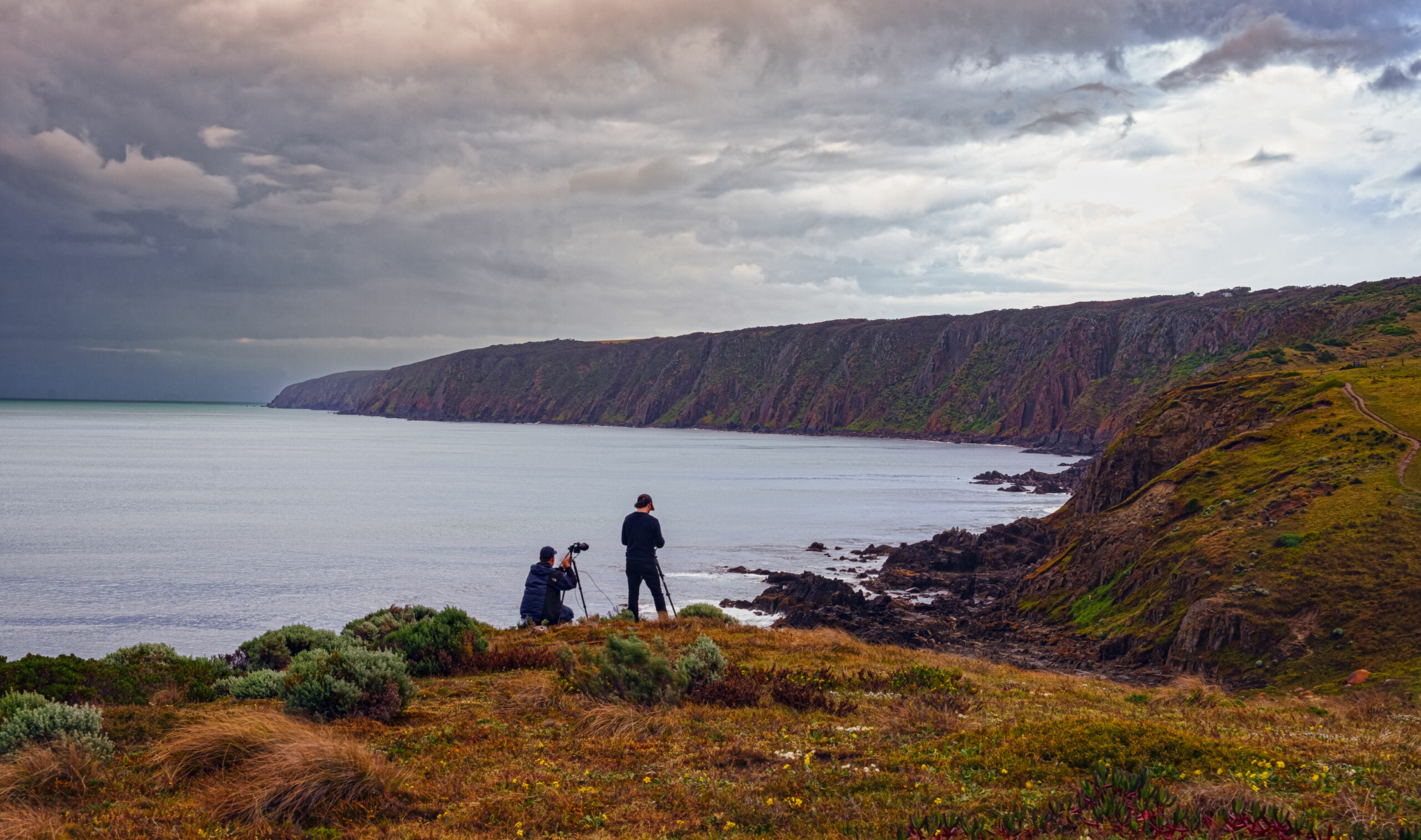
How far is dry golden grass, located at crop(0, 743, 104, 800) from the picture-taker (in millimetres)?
6691

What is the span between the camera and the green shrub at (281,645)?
13516 mm

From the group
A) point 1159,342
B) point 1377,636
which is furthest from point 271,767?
point 1159,342

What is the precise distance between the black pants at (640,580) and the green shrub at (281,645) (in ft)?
17.4

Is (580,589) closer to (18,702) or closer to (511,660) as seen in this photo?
(511,660)

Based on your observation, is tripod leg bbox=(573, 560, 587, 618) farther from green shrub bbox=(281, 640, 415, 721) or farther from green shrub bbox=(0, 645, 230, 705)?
green shrub bbox=(281, 640, 415, 721)

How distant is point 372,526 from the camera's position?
164ft

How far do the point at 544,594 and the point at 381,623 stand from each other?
3596 mm

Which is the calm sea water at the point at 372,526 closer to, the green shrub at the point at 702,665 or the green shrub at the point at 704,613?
the green shrub at the point at 704,613

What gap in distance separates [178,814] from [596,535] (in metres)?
40.3

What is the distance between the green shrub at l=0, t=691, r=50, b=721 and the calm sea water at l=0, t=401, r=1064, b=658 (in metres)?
16.8

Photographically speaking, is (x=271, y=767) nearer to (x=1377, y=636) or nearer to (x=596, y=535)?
(x=1377, y=636)

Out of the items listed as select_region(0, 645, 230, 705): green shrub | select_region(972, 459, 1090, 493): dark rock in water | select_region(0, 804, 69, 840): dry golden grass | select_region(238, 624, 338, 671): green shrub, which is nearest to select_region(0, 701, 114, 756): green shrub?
select_region(0, 804, 69, 840): dry golden grass

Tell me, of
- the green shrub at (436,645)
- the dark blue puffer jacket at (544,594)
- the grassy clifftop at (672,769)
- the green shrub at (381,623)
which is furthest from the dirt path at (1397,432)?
the green shrub at (381,623)

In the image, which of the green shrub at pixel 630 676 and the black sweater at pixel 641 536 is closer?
the green shrub at pixel 630 676
